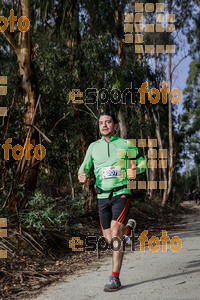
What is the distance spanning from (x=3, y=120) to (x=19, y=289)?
3.74 m

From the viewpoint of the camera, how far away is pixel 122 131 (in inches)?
477

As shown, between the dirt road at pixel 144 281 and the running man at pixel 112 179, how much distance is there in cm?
30

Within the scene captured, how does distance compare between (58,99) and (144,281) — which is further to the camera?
(58,99)

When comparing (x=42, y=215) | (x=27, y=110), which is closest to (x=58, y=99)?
(x=27, y=110)

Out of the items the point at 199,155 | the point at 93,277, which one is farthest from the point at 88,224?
the point at 199,155

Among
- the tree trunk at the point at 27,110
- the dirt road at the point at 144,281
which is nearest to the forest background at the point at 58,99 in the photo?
the tree trunk at the point at 27,110

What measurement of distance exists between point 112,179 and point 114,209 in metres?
0.33

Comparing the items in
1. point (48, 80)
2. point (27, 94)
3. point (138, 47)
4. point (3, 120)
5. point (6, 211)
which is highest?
point (138, 47)

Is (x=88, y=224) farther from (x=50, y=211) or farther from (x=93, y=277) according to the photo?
(x=93, y=277)

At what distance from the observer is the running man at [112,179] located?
4285mm

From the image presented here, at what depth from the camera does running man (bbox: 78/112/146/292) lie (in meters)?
4.29

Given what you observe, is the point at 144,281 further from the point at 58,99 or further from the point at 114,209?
the point at 58,99

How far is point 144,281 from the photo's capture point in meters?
4.42

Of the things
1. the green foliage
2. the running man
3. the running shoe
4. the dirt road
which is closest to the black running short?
the running man
